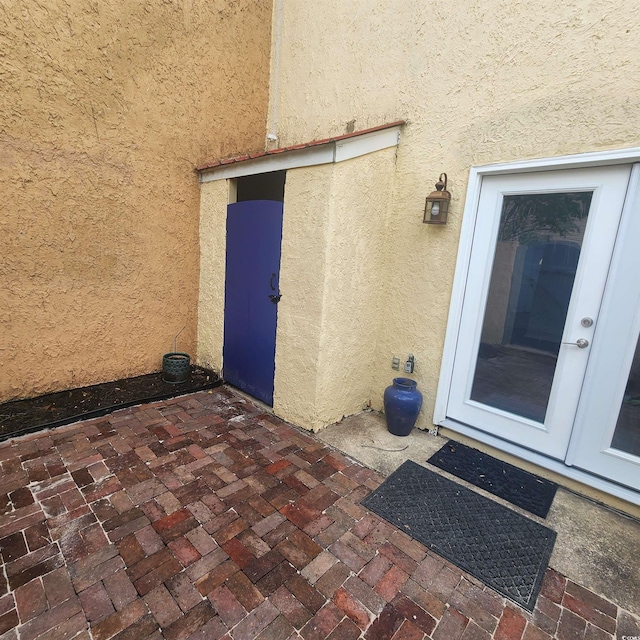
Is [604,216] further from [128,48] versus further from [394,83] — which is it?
[128,48]

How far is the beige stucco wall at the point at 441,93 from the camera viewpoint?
2.73 meters

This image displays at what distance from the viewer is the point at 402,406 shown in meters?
3.69

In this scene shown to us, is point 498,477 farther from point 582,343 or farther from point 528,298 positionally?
point 528,298

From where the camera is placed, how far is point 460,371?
3693 millimetres

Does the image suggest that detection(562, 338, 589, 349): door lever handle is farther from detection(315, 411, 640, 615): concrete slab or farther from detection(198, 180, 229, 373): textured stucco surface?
detection(198, 180, 229, 373): textured stucco surface

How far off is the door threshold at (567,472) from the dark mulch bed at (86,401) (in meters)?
3.37

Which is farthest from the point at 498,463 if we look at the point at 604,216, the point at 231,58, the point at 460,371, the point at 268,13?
the point at 268,13

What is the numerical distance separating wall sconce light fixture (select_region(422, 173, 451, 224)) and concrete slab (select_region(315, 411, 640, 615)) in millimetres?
2352

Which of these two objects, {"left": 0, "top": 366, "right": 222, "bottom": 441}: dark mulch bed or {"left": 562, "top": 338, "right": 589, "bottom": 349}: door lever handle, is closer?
{"left": 562, "top": 338, "right": 589, "bottom": 349}: door lever handle

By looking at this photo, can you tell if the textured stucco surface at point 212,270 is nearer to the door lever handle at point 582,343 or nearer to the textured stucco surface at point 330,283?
the textured stucco surface at point 330,283

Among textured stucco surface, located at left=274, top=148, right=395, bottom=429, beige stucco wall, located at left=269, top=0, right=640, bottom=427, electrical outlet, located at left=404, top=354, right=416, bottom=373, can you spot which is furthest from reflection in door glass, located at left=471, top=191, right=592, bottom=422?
textured stucco surface, located at left=274, top=148, right=395, bottom=429

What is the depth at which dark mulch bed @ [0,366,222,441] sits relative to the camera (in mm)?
3479

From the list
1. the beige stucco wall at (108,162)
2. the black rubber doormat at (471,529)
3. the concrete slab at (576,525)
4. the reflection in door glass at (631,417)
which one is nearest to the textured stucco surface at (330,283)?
the concrete slab at (576,525)

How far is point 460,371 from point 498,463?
95cm
